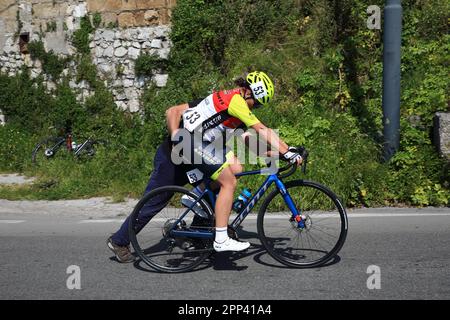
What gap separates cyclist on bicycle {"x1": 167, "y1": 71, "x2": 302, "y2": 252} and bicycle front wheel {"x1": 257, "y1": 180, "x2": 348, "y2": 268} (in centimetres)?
33

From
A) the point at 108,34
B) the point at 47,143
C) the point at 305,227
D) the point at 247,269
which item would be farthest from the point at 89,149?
the point at 305,227

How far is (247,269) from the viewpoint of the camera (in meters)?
5.04

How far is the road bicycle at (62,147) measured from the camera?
10562mm

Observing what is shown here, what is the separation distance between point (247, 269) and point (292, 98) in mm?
5406

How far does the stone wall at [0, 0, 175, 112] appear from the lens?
37.4 ft

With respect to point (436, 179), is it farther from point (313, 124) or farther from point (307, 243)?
point (307, 243)

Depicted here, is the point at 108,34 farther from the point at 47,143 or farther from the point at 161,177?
the point at 161,177

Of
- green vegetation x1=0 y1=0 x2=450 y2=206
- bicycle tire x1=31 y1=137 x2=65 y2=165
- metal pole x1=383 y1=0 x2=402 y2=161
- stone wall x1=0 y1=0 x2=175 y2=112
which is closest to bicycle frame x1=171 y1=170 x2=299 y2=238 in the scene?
green vegetation x1=0 y1=0 x2=450 y2=206

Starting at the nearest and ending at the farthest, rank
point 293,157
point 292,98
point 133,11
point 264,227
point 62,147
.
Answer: point 293,157 → point 264,227 → point 292,98 → point 62,147 → point 133,11

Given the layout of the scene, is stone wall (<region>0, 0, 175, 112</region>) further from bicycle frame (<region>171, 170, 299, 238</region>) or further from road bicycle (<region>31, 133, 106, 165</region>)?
bicycle frame (<region>171, 170, 299, 238</region>)

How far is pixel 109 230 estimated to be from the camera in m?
6.62

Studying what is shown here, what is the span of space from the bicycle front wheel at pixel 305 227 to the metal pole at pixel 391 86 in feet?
9.44

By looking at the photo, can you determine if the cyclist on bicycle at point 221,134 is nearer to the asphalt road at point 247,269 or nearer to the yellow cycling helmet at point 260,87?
the yellow cycling helmet at point 260,87
